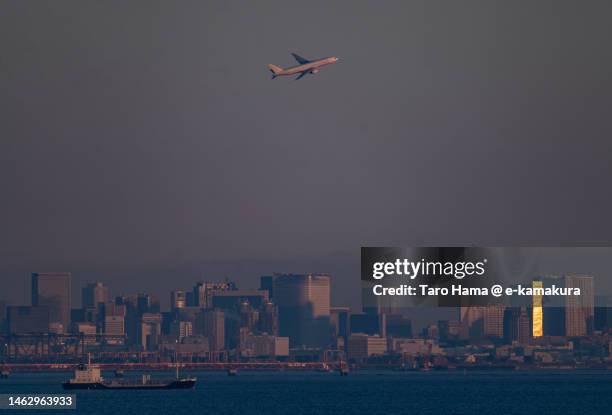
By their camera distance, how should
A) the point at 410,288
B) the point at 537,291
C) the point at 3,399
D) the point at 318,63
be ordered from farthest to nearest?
the point at 318,63
the point at 3,399
the point at 537,291
the point at 410,288

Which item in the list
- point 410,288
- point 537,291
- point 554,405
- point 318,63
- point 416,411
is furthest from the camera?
point 554,405

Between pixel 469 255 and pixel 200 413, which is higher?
pixel 469 255

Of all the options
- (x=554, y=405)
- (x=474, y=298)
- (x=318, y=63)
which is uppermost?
(x=318, y=63)

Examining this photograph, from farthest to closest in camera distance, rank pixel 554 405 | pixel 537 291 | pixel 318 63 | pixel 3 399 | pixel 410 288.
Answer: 1. pixel 554 405
2. pixel 318 63
3. pixel 3 399
4. pixel 537 291
5. pixel 410 288

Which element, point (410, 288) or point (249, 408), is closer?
point (410, 288)

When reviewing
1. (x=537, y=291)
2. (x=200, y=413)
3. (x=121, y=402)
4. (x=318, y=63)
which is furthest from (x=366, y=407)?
(x=537, y=291)

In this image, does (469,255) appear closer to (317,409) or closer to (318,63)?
(318,63)

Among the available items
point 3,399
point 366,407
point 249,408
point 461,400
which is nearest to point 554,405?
point 461,400

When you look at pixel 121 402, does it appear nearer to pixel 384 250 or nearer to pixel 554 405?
pixel 554 405

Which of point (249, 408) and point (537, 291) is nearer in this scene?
point (537, 291)
